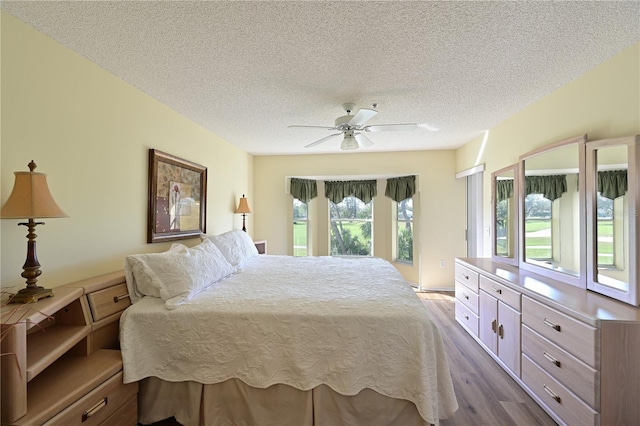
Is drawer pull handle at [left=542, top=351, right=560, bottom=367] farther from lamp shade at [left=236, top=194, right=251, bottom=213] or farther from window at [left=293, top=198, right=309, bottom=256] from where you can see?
window at [left=293, top=198, right=309, bottom=256]

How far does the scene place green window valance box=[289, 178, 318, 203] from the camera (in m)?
5.04

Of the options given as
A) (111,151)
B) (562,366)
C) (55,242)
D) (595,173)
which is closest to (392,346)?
(562,366)

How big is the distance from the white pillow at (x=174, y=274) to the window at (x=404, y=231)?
12.4 feet

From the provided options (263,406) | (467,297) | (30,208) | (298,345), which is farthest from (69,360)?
(467,297)

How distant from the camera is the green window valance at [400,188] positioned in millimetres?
4723

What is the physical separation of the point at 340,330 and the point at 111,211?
1974mm

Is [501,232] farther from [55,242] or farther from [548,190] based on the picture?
[55,242]

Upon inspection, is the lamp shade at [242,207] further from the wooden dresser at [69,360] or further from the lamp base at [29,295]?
the lamp base at [29,295]

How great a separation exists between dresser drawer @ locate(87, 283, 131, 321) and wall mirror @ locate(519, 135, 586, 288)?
3278 millimetres

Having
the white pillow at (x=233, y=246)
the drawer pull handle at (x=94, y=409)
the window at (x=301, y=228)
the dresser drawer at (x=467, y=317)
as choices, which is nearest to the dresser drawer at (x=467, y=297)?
the dresser drawer at (x=467, y=317)

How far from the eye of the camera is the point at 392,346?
1604 mm

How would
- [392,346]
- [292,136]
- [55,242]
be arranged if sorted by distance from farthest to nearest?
[292,136] < [55,242] < [392,346]

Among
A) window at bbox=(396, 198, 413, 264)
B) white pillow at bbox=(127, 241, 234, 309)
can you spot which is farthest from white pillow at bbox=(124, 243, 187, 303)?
window at bbox=(396, 198, 413, 264)

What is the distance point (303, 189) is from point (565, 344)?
4068 millimetres
